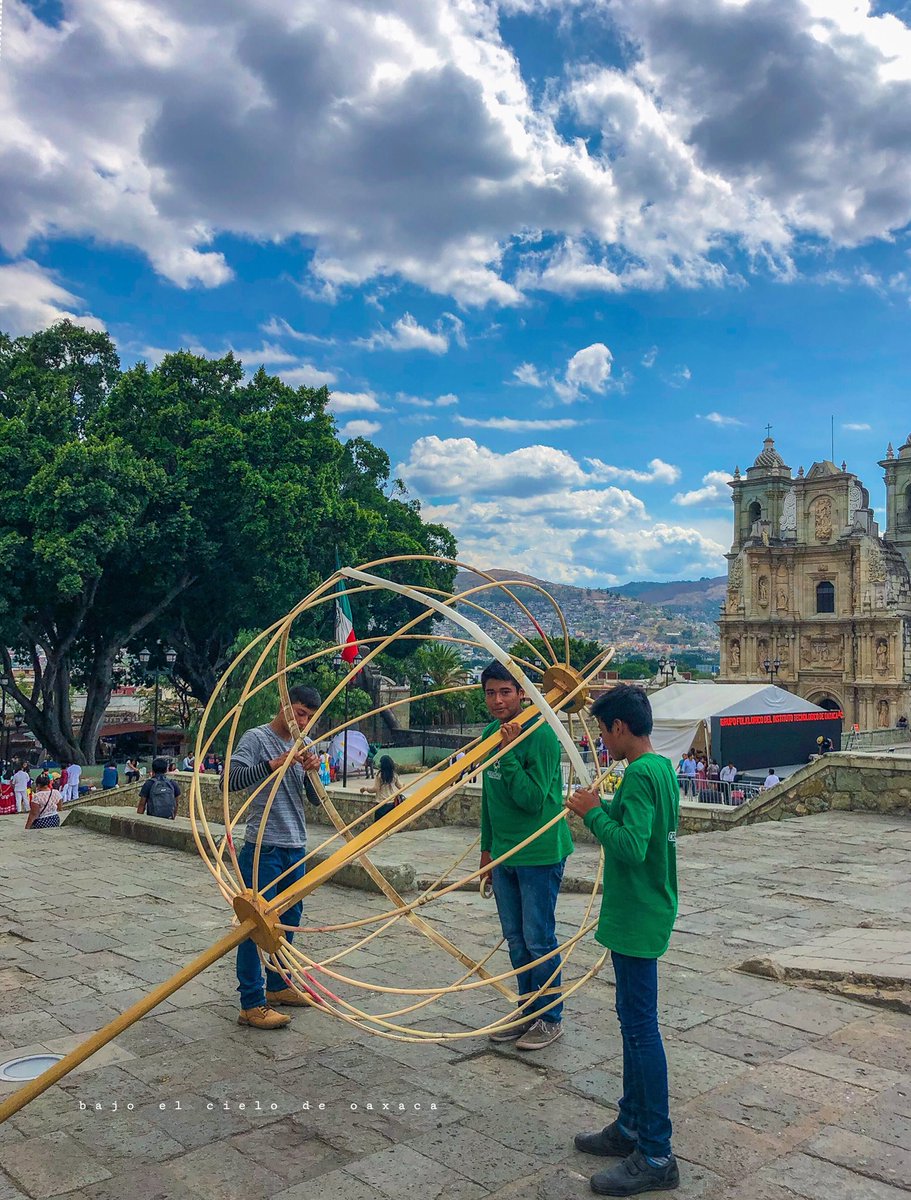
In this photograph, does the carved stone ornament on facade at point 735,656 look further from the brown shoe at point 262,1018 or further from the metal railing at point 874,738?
the brown shoe at point 262,1018

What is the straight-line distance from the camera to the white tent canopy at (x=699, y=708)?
874 inches

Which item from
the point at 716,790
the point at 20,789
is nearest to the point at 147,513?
the point at 20,789

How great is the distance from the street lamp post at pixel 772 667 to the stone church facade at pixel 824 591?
0.92ft

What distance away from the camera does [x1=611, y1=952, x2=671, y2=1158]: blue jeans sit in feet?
10.8

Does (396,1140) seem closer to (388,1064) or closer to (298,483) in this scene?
(388,1064)

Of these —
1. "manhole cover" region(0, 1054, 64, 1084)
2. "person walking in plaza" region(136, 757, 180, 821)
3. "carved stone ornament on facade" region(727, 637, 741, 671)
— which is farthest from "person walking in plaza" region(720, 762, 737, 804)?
"carved stone ornament on facade" region(727, 637, 741, 671)

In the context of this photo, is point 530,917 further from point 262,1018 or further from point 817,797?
point 817,797

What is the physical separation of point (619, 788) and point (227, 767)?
2435 millimetres

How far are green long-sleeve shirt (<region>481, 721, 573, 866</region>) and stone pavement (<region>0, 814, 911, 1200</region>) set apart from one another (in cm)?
99

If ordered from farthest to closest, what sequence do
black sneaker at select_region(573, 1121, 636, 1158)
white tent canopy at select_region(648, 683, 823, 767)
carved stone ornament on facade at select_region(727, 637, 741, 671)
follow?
carved stone ornament on facade at select_region(727, 637, 741, 671), white tent canopy at select_region(648, 683, 823, 767), black sneaker at select_region(573, 1121, 636, 1158)

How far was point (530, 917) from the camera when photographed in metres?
4.59

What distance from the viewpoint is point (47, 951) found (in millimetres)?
6473

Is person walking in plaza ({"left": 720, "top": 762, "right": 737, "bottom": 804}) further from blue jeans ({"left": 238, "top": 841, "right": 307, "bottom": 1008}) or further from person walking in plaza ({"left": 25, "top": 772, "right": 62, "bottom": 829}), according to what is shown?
blue jeans ({"left": 238, "top": 841, "right": 307, "bottom": 1008})

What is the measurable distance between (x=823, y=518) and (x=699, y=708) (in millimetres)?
30861
